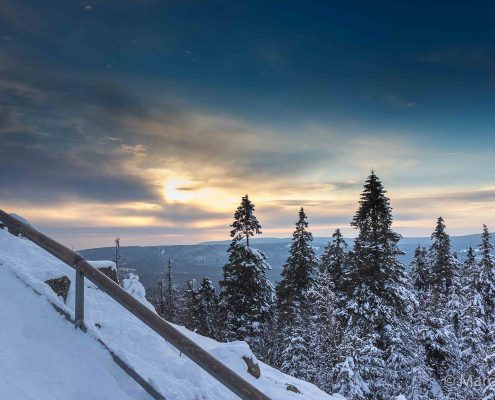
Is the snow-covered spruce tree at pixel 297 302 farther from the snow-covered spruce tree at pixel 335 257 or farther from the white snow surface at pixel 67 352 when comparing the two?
the white snow surface at pixel 67 352

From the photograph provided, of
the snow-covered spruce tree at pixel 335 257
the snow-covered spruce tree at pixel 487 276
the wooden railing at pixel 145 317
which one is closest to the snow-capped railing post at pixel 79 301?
the wooden railing at pixel 145 317

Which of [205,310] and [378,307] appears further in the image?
[205,310]

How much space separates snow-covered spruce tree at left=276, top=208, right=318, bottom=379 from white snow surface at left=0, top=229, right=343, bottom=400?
2362cm

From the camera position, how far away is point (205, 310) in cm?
4675

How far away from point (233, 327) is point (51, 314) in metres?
24.0

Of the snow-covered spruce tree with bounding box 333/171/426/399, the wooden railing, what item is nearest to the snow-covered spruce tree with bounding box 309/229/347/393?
the snow-covered spruce tree with bounding box 333/171/426/399

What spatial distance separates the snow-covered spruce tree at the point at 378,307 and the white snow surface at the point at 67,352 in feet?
51.9

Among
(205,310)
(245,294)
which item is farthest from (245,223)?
(205,310)

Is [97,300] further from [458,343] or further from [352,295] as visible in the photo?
[458,343]

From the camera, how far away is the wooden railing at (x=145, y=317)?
3.28 meters

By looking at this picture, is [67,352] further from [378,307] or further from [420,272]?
[420,272]

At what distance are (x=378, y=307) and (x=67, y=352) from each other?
68.6 ft

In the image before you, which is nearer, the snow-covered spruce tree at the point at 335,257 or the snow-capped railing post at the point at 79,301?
the snow-capped railing post at the point at 79,301

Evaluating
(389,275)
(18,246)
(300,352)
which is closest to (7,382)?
(18,246)
